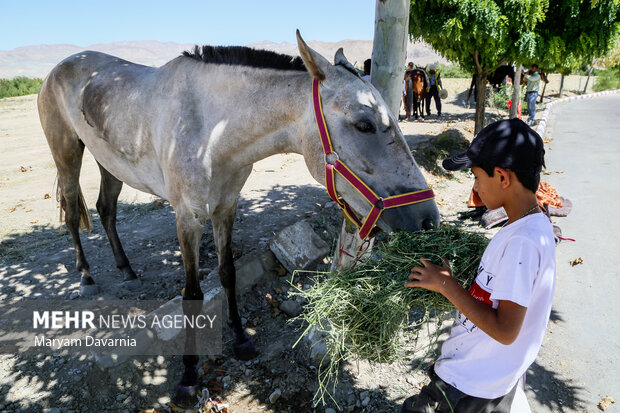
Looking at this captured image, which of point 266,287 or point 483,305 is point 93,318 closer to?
point 266,287

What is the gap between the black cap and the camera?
57.1 inches

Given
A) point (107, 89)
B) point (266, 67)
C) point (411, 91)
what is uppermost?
point (266, 67)

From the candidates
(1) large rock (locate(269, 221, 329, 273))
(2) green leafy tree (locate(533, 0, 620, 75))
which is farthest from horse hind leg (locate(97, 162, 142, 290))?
(2) green leafy tree (locate(533, 0, 620, 75))

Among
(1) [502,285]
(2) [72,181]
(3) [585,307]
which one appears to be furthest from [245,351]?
(3) [585,307]

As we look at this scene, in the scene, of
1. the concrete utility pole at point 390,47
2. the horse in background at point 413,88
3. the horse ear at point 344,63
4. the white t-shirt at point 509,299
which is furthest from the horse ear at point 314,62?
the horse in background at point 413,88

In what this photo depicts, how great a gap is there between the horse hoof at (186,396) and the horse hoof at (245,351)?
0.48 meters

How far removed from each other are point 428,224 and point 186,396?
89.4 inches

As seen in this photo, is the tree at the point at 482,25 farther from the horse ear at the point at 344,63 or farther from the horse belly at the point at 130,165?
the horse belly at the point at 130,165

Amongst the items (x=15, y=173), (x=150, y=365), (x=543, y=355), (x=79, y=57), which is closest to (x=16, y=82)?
(x=15, y=173)

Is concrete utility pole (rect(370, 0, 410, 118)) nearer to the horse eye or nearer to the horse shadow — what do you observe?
the horse eye

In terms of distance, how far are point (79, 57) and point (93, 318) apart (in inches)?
106

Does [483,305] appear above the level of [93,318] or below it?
above

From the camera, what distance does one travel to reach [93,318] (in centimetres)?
361

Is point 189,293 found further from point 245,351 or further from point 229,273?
point 245,351
